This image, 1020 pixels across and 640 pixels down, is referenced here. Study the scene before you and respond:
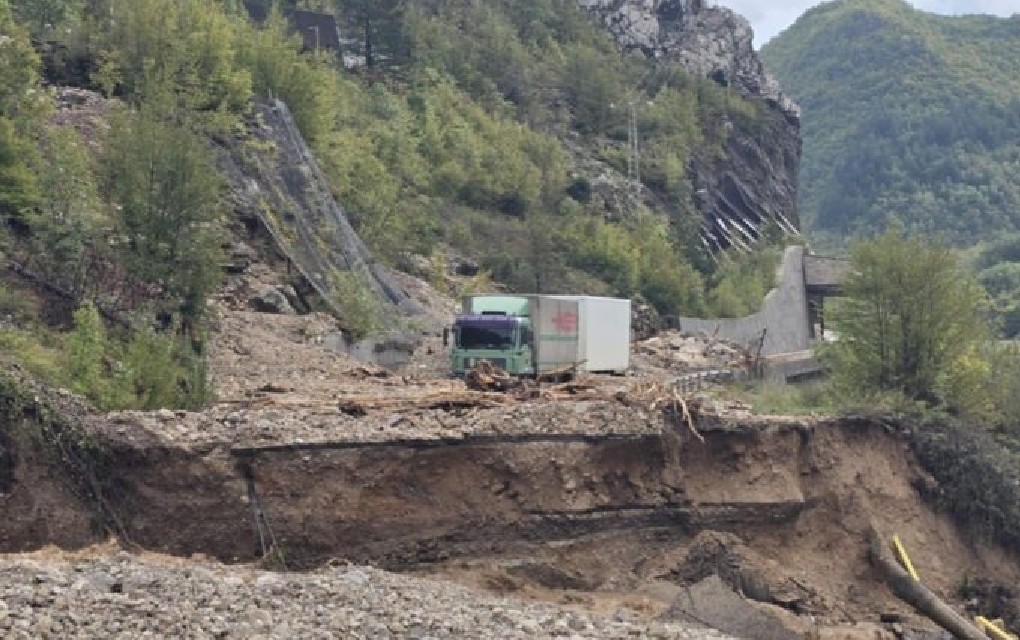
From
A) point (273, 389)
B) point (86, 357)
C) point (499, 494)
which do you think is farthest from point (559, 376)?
point (86, 357)

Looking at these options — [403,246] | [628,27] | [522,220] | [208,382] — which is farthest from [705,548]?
[628,27]

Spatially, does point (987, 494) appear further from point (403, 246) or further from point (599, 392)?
point (403, 246)

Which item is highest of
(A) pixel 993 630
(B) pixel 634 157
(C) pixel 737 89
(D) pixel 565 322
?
(C) pixel 737 89

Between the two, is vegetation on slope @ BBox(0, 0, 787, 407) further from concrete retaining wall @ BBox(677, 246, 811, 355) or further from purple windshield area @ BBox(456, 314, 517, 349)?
purple windshield area @ BBox(456, 314, 517, 349)

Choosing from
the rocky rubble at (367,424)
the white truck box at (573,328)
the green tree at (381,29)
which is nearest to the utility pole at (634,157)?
the green tree at (381,29)

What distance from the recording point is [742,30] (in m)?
113

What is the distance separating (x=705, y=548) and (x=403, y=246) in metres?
32.6

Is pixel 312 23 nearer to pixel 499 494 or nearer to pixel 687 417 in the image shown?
pixel 687 417

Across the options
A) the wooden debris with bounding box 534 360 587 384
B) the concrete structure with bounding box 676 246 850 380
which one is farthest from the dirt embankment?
the concrete structure with bounding box 676 246 850 380

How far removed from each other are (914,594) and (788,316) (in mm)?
44940

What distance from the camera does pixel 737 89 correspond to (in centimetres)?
10631

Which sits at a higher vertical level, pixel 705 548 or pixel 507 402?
pixel 507 402

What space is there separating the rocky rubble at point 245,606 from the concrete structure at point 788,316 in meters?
39.7

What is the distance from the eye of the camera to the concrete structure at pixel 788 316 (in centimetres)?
5922
